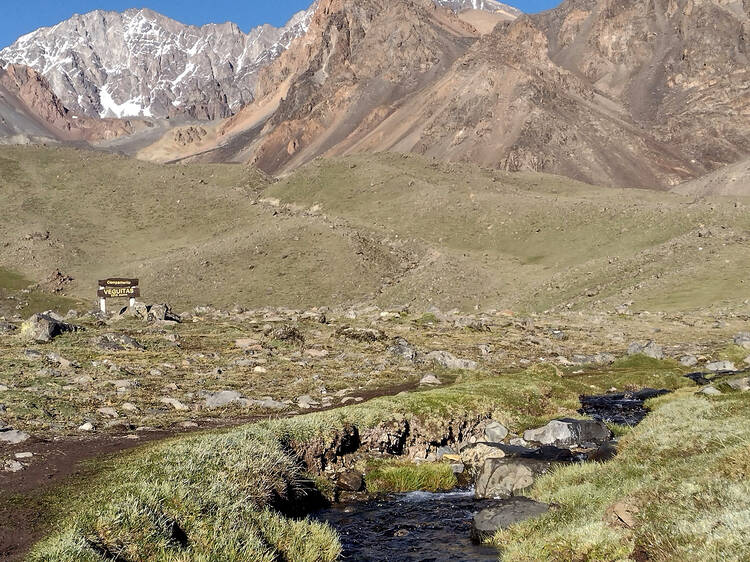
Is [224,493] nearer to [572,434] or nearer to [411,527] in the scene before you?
[411,527]

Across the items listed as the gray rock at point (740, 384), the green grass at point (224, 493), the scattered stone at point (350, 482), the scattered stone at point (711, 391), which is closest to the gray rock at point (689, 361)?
the gray rock at point (740, 384)

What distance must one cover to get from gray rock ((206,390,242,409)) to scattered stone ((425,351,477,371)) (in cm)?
1285

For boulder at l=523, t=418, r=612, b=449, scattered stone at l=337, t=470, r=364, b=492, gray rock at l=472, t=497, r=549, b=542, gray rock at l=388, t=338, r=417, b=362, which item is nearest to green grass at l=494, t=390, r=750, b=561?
gray rock at l=472, t=497, r=549, b=542

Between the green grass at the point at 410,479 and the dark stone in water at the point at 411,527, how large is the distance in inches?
16.5

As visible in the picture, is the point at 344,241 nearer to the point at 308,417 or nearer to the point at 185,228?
the point at 185,228

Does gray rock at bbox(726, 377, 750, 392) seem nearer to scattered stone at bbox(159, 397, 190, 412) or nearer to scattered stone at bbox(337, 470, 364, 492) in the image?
scattered stone at bbox(337, 470, 364, 492)

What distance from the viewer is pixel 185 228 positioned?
103250mm

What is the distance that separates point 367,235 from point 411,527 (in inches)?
3091

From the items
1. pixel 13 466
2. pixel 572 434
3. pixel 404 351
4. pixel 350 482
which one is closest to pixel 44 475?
pixel 13 466

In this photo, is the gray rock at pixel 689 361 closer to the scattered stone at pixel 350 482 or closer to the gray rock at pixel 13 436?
the scattered stone at pixel 350 482

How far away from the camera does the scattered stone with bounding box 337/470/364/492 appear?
18.5 metres

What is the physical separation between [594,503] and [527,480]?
10.6 feet

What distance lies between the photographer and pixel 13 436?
17672 millimetres

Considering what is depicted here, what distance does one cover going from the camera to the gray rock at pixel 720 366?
3591 cm
